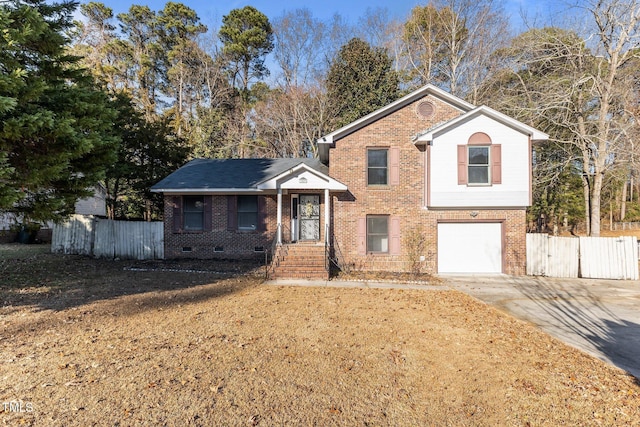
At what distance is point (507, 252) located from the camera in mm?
12383

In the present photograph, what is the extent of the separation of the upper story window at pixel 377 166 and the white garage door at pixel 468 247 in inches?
117

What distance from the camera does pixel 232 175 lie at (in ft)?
48.9

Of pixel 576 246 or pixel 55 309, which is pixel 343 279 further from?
pixel 576 246

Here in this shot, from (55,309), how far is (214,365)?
15.7 ft

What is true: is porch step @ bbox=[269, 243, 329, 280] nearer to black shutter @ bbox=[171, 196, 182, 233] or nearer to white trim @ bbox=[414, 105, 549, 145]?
black shutter @ bbox=[171, 196, 182, 233]

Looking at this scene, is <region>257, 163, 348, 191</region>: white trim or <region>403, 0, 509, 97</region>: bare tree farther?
<region>403, 0, 509, 97</region>: bare tree

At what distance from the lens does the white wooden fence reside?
1427cm

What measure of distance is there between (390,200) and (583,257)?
286 inches

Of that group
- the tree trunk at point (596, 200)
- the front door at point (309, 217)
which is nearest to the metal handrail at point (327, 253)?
the front door at point (309, 217)

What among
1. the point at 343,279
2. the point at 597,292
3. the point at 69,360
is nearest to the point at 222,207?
the point at 343,279

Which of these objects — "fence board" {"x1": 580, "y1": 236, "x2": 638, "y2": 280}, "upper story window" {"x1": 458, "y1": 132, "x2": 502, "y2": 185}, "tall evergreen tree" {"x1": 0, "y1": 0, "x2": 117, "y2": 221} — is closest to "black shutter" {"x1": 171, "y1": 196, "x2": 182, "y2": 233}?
"tall evergreen tree" {"x1": 0, "y1": 0, "x2": 117, "y2": 221}

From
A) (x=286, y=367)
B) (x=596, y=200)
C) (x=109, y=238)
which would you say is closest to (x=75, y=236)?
(x=109, y=238)

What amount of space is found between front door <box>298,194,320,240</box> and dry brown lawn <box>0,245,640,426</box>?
598 cm

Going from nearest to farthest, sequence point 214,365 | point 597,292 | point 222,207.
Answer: point 214,365 → point 597,292 → point 222,207
